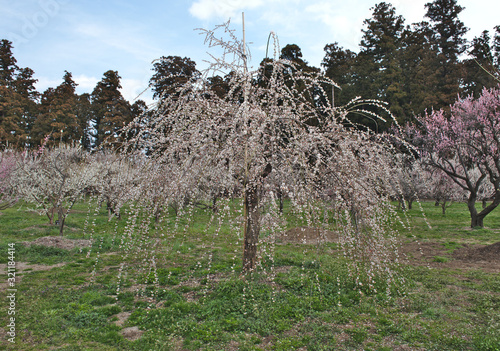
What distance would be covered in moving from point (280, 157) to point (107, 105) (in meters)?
34.8

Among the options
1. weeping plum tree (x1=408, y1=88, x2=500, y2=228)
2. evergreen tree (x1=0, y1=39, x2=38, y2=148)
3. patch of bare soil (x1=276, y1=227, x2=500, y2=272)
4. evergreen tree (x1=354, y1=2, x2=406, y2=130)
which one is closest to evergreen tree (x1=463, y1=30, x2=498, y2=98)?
evergreen tree (x1=354, y1=2, x2=406, y2=130)

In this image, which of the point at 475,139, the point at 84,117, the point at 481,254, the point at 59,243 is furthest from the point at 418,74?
the point at 84,117

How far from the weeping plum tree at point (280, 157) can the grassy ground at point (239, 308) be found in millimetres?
677

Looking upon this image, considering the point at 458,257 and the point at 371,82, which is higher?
the point at 371,82

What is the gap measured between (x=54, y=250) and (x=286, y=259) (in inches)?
222

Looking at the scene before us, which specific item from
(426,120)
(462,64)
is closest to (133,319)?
Answer: (426,120)

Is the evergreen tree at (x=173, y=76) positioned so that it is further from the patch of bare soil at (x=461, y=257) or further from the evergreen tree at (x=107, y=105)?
the evergreen tree at (x=107, y=105)

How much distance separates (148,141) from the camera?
4281mm

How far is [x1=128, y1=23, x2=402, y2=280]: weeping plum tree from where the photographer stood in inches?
139

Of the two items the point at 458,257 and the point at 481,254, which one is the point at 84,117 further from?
the point at 481,254

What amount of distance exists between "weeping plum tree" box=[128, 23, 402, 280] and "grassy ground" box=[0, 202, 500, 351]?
2.22ft

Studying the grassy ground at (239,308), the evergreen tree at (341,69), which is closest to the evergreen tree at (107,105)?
the evergreen tree at (341,69)

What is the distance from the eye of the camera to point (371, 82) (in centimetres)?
3050

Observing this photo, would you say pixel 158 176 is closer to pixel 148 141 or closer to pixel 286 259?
pixel 148 141
